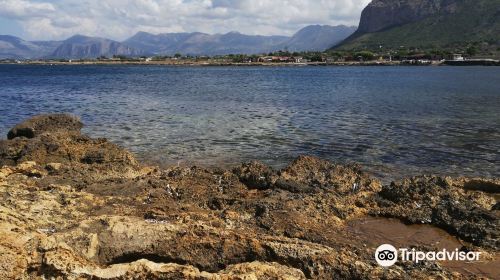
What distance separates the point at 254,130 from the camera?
29172 mm

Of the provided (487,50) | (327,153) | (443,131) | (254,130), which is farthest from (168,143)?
(487,50)

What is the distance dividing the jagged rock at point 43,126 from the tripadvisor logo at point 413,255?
1604cm

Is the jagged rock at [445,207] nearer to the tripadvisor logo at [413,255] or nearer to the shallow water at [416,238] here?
the shallow water at [416,238]

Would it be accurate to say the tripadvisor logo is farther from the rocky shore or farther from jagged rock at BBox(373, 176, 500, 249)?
jagged rock at BBox(373, 176, 500, 249)

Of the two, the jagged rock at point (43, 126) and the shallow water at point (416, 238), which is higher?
the jagged rock at point (43, 126)

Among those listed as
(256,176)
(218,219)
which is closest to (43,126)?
(256,176)

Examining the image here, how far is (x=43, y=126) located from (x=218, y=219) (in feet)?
52.0

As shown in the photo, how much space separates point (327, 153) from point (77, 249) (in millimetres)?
16957

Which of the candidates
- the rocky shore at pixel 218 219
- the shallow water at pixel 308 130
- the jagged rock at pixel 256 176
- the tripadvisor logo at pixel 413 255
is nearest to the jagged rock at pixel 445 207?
the rocky shore at pixel 218 219

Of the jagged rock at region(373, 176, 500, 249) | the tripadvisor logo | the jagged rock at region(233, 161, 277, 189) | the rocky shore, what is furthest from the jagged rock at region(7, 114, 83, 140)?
the tripadvisor logo

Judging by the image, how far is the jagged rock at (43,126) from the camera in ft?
70.7

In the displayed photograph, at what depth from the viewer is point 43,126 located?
72.7 feet

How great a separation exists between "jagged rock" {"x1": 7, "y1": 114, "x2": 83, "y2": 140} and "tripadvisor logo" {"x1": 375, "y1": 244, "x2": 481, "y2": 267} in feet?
52.6

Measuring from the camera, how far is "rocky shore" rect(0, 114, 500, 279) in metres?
6.31
